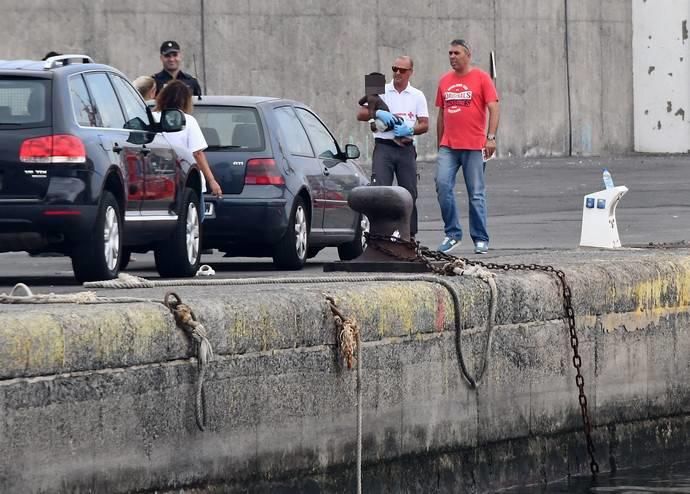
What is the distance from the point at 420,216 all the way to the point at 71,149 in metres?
11.7

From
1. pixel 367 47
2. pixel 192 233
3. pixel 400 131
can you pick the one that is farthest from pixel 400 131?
pixel 367 47

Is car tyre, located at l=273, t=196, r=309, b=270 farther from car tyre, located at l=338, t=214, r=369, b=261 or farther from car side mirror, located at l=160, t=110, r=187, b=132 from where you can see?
car side mirror, located at l=160, t=110, r=187, b=132

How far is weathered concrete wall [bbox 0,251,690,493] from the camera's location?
701 centimetres

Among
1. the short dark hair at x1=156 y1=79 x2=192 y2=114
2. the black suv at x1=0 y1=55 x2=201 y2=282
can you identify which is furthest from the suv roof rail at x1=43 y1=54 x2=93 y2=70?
the short dark hair at x1=156 y1=79 x2=192 y2=114

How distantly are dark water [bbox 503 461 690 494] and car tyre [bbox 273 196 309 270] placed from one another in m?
4.34

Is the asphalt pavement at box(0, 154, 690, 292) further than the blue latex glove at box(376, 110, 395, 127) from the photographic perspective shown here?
No

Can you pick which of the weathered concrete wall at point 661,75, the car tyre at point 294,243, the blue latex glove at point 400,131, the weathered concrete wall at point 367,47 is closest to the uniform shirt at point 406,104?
the blue latex glove at point 400,131

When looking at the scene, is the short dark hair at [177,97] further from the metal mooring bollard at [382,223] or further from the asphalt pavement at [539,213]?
the metal mooring bollard at [382,223]

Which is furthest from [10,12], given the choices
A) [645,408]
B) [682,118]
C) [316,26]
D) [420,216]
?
[645,408]

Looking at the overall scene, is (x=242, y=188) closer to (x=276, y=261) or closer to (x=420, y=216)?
(x=276, y=261)

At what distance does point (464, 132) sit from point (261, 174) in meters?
1.89

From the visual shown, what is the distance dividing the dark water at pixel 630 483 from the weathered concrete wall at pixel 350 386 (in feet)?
0.26

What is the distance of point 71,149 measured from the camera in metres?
11.5

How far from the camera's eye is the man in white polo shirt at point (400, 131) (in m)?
16.2
